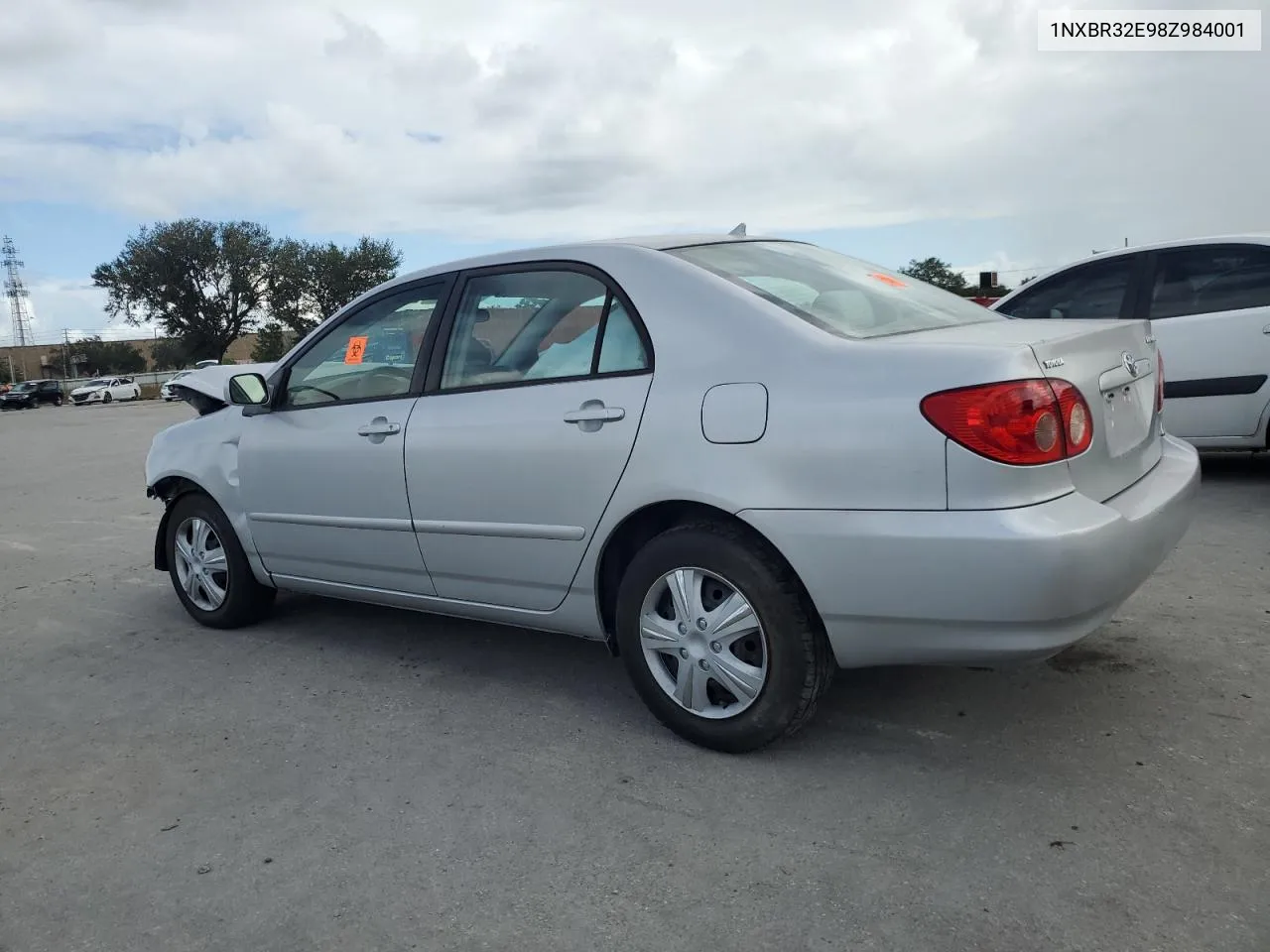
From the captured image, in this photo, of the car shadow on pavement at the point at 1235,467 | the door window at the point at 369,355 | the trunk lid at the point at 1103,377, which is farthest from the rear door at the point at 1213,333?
the door window at the point at 369,355

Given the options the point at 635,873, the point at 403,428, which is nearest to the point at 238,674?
the point at 403,428

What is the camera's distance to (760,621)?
3014 millimetres


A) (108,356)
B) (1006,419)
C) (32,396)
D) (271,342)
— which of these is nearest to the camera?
(1006,419)

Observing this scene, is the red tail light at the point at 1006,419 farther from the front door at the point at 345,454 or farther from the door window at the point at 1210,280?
the door window at the point at 1210,280

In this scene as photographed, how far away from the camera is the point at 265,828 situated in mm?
2934

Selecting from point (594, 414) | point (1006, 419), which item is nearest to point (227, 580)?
point (594, 414)

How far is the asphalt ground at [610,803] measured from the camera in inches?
93.6

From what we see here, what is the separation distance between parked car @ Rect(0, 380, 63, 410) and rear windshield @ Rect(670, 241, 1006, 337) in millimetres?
50047

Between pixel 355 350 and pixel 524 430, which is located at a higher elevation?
pixel 355 350

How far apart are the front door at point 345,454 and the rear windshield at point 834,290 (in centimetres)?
118

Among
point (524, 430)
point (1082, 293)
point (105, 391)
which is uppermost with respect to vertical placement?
point (1082, 293)

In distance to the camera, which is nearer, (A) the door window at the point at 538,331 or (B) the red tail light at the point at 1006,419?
(B) the red tail light at the point at 1006,419

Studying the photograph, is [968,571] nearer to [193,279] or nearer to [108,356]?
[193,279]

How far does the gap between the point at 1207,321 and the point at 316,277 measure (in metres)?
52.6
